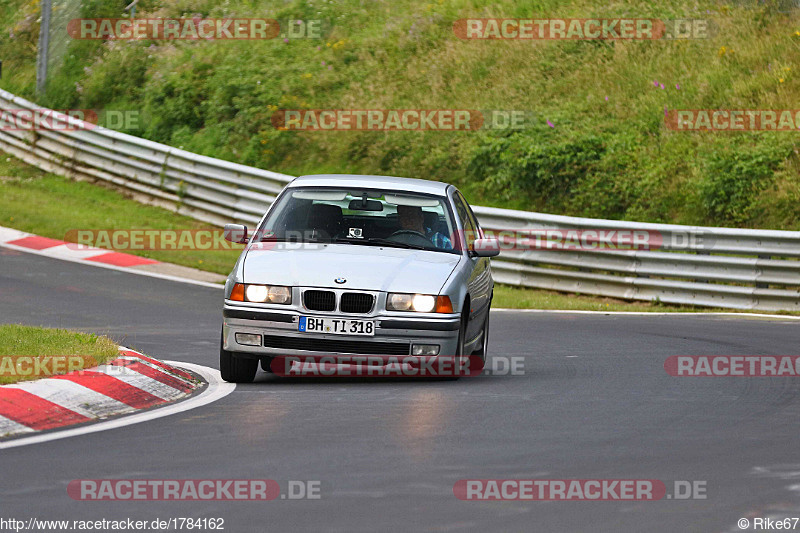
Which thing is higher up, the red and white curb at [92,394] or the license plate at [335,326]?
the license plate at [335,326]

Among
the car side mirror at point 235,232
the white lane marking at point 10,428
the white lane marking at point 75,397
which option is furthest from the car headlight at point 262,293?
the white lane marking at point 10,428

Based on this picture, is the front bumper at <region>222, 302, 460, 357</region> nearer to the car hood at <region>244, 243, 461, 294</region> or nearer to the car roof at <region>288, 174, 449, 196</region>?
the car hood at <region>244, 243, 461, 294</region>

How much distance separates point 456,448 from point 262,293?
2.98m

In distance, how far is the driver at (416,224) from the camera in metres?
11.0

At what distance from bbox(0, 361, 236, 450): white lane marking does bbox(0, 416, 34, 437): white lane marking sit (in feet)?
0.40

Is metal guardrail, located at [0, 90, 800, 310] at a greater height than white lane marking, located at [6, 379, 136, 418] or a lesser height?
greater

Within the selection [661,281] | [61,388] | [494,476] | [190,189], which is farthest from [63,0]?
[494,476]

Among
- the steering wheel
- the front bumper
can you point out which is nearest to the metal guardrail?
the steering wheel

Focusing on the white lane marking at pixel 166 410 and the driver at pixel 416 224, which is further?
the driver at pixel 416 224

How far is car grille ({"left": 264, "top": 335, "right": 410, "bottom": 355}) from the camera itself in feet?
32.1

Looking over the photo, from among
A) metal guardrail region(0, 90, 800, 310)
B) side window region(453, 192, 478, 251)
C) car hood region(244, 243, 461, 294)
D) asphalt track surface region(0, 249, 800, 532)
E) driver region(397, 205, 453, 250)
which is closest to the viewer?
asphalt track surface region(0, 249, 800, 532)

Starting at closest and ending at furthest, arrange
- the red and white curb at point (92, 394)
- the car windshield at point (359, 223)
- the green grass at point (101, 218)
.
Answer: the red and white curb at point (92, 394)
the car windshield at point (359, 223)
the green grass at point (101, 218)

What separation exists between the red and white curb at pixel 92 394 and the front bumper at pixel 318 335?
541 millimetres

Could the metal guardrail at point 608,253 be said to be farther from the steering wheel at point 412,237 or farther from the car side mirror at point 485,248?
the steering wheel at point 412,237
